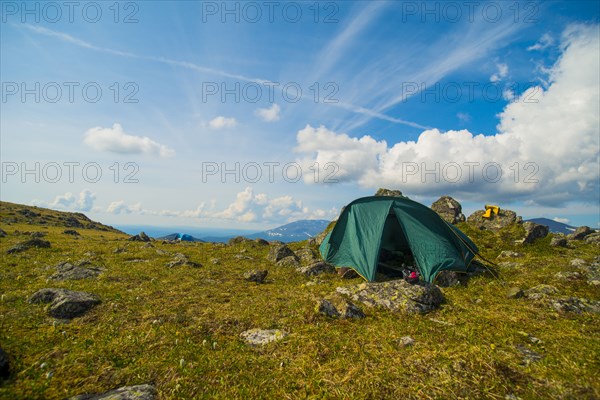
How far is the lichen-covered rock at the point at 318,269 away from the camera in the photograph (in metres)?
16.9

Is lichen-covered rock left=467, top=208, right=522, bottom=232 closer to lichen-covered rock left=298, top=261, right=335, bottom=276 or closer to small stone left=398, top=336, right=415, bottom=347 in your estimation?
lichen-covered rock left=298, top=261, right=335, bottom=276

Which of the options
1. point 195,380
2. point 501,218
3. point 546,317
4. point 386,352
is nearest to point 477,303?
point 546,317

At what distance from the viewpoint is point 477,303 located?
447 inches

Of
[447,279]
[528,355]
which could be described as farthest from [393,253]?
[528,355]

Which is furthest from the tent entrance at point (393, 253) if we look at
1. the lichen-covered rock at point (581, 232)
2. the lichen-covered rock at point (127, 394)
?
the lichen-covered rock at point (581, 232)

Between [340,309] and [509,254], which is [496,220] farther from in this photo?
[340,309]

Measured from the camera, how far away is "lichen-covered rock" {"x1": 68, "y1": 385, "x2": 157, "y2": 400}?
5.27m

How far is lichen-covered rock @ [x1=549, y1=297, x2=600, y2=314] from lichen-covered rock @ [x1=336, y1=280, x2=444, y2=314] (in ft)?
12.3

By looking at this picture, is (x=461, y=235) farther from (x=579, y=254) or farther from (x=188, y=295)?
(x=188, y=295)

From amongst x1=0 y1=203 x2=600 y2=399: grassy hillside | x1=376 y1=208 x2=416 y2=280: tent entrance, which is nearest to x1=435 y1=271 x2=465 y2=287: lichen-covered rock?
x1=0 y1=203 x2=600 y2=399: grassy hillside

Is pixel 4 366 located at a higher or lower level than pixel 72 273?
higher

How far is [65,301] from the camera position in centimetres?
938

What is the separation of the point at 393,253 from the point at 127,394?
17128 millimetres

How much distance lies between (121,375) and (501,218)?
29.1 m
